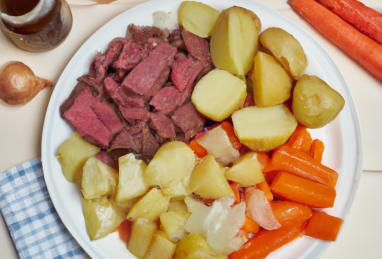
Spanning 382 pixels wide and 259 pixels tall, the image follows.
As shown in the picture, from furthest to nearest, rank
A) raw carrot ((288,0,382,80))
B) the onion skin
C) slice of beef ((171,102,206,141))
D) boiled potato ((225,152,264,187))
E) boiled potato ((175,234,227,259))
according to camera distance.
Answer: raw carrot ((288,0,382,80)), the onion skin, slice of beef ((171,102,206,141)), boiled potato ((225,152,264,187)), boiled potato ((175,234,227,259))

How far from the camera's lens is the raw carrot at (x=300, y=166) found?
1892mm

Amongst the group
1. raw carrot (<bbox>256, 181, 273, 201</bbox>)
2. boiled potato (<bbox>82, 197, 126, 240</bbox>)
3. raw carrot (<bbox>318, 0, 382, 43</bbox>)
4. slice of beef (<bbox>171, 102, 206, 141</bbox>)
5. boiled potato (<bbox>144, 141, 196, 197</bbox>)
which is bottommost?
boiled potato (<bbox>82, 197, 126, 240</bbox>)

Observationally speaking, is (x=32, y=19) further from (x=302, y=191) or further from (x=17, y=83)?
(x=302, y=191)

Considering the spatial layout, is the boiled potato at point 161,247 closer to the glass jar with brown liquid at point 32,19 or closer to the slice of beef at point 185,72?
the slice of beef at point 185,72

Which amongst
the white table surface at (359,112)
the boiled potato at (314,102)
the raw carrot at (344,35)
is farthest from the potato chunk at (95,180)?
the raw carrot at (344,35)

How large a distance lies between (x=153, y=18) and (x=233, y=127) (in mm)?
599

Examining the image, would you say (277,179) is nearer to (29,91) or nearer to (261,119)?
(261,119)

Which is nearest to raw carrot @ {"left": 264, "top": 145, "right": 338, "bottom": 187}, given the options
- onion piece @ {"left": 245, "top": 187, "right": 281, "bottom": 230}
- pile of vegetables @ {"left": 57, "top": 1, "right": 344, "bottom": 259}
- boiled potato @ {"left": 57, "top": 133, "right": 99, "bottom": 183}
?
pile of vegetables @ {"left": 57, "top": 1, "right": 344, "bottom": 259}

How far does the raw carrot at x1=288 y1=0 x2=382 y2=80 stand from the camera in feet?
7.23

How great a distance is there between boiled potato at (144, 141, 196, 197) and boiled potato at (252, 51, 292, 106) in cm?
34

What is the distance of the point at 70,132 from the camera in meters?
2.00

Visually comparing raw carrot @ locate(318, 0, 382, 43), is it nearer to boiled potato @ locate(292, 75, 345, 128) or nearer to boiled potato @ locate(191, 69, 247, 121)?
boiled potato @ locate(292, 75, 345, 128)

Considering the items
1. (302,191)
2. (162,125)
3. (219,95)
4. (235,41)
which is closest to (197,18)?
(235,41)

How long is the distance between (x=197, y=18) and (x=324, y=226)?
3.18ft
